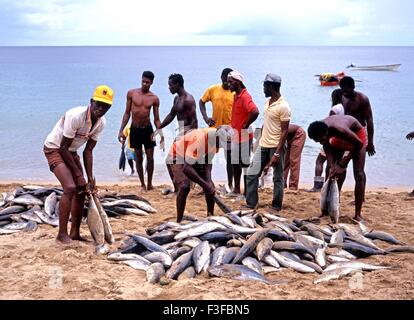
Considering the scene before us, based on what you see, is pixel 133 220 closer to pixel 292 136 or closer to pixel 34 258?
pixel 34 258

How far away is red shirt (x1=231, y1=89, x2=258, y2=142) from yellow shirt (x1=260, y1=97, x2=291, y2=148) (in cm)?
29

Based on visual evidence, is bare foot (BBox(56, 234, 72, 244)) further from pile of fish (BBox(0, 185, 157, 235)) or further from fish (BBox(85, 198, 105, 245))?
pile of fish (BBox(0, 185, 157, 235))

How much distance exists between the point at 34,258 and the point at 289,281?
2.85 metres

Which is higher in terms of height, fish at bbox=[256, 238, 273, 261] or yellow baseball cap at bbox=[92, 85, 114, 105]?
yellow baseball cap at bbox=[92, 85, 114, 105]

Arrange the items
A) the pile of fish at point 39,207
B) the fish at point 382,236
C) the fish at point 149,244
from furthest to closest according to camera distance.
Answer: the pile of fish at point 39,207 → the fish at point 382,236 → the fish at point 149,244

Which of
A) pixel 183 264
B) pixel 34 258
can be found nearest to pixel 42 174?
pixel 34 258

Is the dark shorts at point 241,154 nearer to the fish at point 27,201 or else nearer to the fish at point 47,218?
the fish at point 47,218

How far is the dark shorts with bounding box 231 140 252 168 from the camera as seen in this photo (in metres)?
8.20

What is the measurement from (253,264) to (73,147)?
8.14 ft

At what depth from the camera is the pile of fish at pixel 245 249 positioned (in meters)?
5.30

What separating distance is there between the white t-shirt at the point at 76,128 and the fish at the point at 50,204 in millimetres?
1803

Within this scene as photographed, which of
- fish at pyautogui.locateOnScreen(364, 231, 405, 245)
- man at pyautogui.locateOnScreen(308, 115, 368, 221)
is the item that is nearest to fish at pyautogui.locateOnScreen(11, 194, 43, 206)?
man at pyautogui.locateOnScreen(308, 115, 368, 221)

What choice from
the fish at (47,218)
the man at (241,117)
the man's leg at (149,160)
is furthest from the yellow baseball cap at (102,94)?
the man's leg at (149,160)
